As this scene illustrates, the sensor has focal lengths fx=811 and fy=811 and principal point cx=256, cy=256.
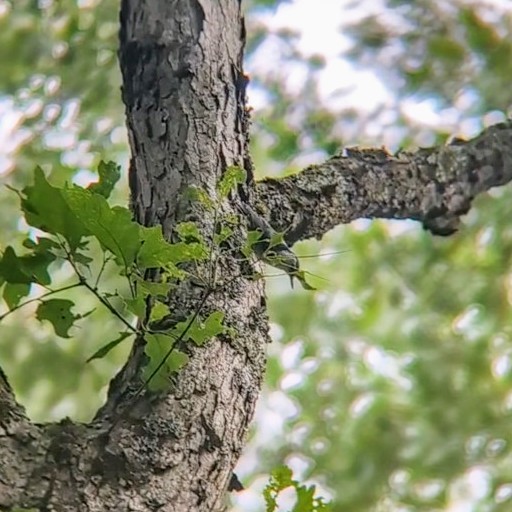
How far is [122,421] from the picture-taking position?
0.50m

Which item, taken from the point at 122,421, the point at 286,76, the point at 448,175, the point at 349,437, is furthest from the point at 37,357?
the point at 122,421

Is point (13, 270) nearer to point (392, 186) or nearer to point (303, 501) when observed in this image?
point (303, 501)

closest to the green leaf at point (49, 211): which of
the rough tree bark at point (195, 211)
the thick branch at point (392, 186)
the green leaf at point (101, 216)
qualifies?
the green leaf at point (101, 216)

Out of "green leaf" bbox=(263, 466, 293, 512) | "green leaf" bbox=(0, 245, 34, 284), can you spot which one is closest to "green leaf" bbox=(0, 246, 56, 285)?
"green leaf" bbox=(0, 245, 34, 284)

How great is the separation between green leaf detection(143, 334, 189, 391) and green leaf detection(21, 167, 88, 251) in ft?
0.27

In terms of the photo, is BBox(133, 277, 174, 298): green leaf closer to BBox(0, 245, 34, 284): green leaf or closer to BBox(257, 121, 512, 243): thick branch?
BBox(0, 245, 34, 284): green leaf

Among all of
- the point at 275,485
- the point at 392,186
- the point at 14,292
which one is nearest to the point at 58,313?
the point at 14,292

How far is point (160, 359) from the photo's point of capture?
1.63 ft

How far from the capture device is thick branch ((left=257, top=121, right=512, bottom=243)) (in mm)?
723

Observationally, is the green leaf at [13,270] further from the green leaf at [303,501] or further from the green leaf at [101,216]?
the green leaf at [303,501]

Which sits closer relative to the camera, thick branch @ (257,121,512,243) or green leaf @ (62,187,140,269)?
green leaf @ (62,187,140,269)

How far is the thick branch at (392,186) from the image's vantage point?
0.72m

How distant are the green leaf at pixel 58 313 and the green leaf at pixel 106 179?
0.08 metres

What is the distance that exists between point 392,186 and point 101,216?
1.52 ft
